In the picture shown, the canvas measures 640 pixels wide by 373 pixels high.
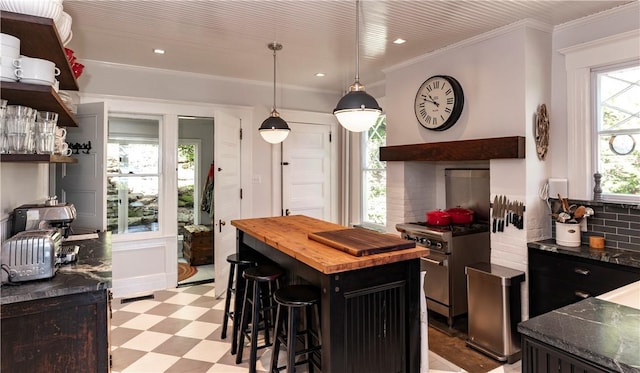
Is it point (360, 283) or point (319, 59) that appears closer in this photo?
point (360, 283)

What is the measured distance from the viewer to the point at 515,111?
2.95 m

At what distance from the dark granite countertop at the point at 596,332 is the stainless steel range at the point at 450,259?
1928mm

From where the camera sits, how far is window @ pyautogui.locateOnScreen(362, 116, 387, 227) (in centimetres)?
498

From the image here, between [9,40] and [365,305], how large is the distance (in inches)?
83.0

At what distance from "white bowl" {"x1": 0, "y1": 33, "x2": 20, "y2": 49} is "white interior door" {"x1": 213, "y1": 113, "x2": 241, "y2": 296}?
238cm

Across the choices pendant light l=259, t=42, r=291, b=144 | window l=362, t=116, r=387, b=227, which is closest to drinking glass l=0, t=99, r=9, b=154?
pendant light l=259, t=42, r=291, b=144

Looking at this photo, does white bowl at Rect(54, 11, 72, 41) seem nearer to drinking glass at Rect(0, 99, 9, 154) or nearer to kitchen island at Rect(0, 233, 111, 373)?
drinking glass at Rect(0, 99, 9, 154)

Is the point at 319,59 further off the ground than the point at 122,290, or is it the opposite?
the point at 319,59

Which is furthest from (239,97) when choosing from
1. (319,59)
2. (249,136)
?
(319,59)

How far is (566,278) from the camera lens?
263cm

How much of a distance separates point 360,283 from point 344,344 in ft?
1.10

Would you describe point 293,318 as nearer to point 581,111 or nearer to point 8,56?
point 8,56

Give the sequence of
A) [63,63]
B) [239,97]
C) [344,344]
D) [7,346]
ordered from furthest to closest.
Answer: [239,97], [63,63], [344,344], [7,346]

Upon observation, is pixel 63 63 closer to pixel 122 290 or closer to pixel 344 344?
pixel 344 344
